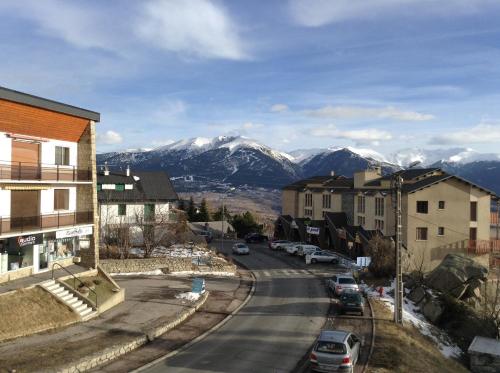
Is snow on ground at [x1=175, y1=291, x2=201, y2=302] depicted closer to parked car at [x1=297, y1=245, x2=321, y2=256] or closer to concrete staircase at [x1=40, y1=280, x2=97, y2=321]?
concrete staircase at [x1=40, y1=280, x2=97, y2=321]

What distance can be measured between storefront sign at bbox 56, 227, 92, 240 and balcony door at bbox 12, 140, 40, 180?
3630 millimetres

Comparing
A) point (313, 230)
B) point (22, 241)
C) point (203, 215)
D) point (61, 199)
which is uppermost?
point (61, 199)

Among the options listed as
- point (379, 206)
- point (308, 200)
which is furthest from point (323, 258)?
point (308, 200)

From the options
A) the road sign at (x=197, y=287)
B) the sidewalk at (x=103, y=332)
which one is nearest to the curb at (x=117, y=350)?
the sidewalk at (x=103, y=332)

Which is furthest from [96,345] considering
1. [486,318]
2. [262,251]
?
[262,251]

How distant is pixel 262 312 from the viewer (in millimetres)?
29469

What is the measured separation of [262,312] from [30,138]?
16.8m

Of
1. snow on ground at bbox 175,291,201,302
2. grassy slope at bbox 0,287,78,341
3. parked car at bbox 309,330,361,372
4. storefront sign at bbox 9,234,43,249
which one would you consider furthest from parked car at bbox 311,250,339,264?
parked car at bbox 309,330,361,372

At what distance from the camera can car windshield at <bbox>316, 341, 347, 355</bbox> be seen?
60.5 feet

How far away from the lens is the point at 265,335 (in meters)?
24.2

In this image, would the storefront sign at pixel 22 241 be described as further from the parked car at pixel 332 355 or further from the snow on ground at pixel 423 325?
the snow on ground at pixel 423 325

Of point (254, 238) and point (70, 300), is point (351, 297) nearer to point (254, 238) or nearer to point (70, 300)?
point (70, 300)

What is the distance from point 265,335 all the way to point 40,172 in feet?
52.0

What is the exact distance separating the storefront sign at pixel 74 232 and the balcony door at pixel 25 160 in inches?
143
